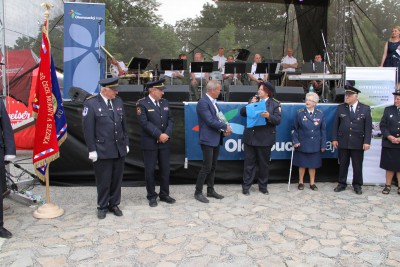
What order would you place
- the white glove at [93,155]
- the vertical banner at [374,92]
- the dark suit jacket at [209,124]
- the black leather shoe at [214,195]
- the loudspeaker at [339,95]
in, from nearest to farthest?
the white glove at [93,155] → the dark suit jacket at [209,124] → the black leather shoe at [214,195] → the vertical banner at [374,92] → the loudspeaker at [339,95]

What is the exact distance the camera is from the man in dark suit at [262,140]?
5918mm

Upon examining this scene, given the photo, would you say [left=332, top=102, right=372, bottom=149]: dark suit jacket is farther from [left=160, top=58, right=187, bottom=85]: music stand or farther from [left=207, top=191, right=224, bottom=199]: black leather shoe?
[left=160, top=58, right=187, bottom=85]: music stand

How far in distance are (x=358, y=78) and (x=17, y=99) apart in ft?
26.2

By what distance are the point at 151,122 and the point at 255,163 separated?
74.3 inches

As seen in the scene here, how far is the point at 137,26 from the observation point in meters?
14.2

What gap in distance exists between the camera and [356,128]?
20.3 ft

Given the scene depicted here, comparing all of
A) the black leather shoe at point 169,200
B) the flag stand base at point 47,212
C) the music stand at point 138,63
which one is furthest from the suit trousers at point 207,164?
the music stand at point 138,63

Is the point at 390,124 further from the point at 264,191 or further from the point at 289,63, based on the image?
the point at 289,63

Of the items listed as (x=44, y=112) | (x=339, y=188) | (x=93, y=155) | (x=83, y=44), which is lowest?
(x=339, y=188)

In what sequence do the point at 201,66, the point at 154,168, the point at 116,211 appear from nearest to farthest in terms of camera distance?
the point at 116,211 < the point at 154,168 < the point at 201,66

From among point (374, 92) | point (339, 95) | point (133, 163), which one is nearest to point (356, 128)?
point (374, 92)

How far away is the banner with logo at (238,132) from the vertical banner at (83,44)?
2.90 metres

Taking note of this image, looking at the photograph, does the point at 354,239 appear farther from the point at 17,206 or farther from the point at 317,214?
the point at 17,206

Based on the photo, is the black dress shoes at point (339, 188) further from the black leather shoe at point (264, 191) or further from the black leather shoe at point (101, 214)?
the black leather shoe at point (101, 214)
